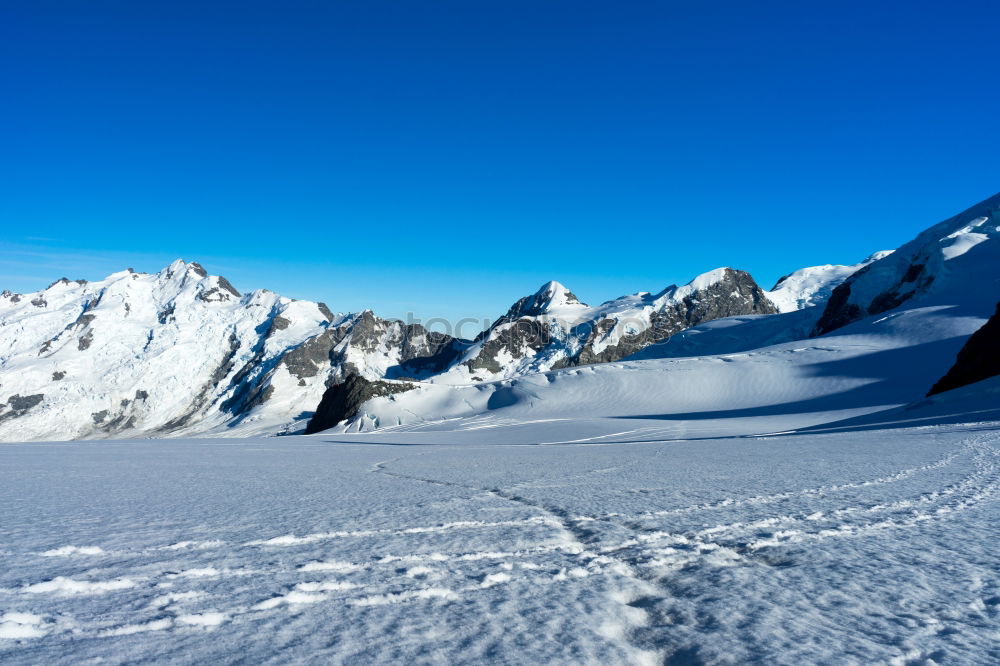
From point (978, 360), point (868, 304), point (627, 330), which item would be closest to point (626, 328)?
point (627, 330)

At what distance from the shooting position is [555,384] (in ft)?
175

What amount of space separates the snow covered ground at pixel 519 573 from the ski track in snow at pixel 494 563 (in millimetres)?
20

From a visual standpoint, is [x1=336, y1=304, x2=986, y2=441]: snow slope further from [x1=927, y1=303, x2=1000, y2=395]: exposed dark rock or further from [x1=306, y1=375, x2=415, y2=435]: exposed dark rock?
[x1=306, y1=375, x2=415, y2=435]: exposed dark rock

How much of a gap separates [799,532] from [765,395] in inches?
1587

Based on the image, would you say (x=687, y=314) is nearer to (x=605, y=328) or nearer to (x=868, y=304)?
(x=605, y=328)

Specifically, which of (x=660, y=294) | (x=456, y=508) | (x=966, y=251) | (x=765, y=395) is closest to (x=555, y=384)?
(x=765, y=395)

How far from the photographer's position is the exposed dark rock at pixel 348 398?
67.1 m

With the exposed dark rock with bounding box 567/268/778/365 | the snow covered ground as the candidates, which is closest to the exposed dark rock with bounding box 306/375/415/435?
the snow covered ground

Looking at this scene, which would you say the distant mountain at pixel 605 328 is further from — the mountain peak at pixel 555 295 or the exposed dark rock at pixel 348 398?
the exposed dark rock at pixel 348 398

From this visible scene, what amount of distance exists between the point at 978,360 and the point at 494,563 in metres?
31.1

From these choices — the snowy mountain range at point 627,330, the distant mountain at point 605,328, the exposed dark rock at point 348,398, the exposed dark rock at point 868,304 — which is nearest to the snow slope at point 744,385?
the snowy mountain range at point 627,330

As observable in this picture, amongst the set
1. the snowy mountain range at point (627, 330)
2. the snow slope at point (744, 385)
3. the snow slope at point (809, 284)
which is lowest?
the snow slope at point (744, 385)

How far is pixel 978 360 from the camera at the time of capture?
1013 inches

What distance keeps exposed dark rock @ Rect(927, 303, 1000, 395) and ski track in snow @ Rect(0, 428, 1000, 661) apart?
25.2 metres
